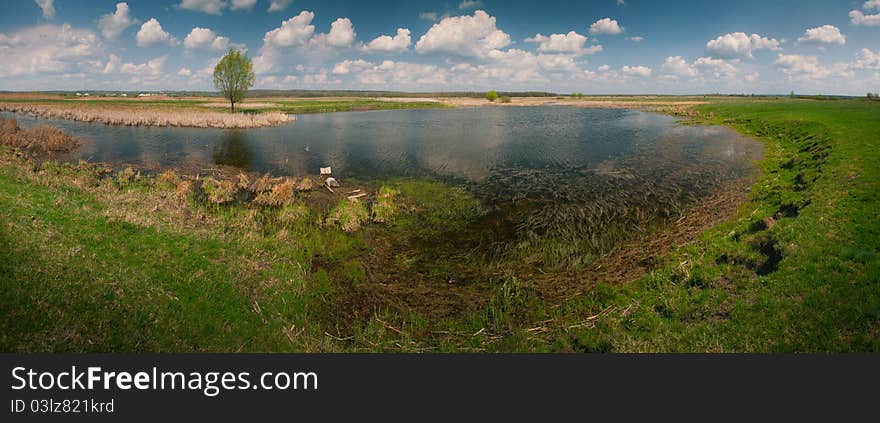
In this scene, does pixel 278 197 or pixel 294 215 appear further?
pixel 278 197

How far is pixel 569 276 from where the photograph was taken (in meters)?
11.1

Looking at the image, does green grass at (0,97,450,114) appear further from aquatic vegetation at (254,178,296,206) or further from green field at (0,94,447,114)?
aquatic vegetation at (254,178,296,206)

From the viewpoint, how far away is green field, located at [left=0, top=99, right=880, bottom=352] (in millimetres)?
6688

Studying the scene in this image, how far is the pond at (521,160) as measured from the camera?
1670 cm

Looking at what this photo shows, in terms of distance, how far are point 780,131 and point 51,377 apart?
2189 inches

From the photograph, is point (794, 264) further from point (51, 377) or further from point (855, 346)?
point (51, 377)

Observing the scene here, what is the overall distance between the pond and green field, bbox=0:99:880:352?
3.75 metres

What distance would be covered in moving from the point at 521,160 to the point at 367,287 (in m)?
22.4

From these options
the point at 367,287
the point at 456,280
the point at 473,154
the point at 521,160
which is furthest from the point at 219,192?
the point at 521,160

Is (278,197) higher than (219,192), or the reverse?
(219,192)

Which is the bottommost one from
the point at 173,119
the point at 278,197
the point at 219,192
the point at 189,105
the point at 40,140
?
the point at 278,197

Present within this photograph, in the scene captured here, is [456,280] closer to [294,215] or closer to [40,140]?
[294,215]

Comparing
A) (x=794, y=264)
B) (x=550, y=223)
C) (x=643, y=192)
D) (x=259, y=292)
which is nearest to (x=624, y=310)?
(x=794, y=264)

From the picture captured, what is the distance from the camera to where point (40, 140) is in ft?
106
